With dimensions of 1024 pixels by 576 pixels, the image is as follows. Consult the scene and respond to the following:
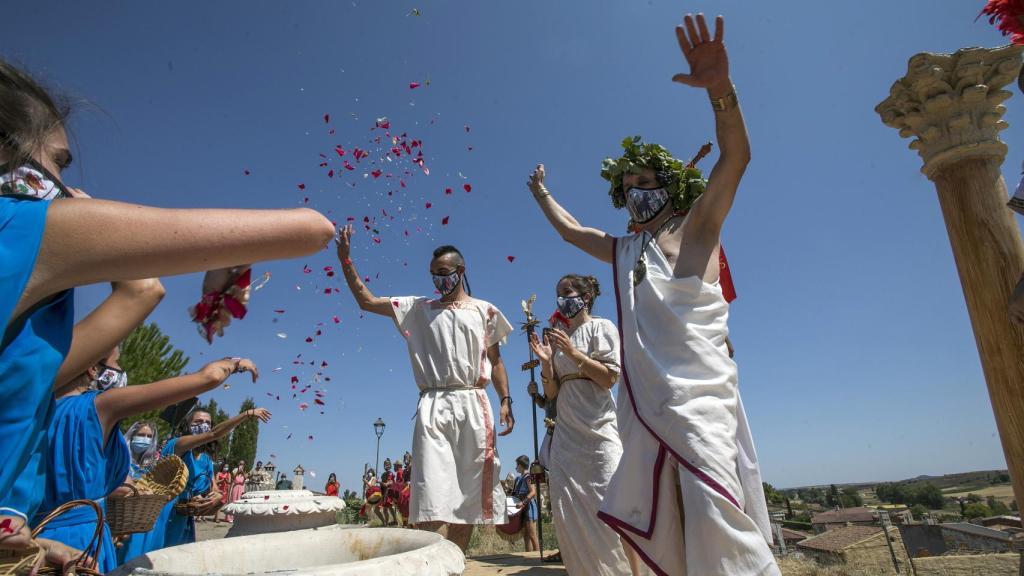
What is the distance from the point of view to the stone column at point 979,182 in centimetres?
392

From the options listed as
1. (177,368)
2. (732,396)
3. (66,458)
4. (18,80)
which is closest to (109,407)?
(66,458)

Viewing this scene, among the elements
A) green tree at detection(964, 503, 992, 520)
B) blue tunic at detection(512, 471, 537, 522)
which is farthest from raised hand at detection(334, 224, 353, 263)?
green tree at detection(964, 503, 992, 520)

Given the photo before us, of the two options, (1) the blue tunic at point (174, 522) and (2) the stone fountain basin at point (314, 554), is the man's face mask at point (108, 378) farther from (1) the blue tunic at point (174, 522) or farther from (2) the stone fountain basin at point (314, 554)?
(2) the stone fountain basin at point (314, 554)

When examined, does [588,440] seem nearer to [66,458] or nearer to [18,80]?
[66,458]

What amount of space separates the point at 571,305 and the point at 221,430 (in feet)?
10.7

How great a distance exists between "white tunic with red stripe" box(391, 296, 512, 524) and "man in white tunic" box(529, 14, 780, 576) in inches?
78.2

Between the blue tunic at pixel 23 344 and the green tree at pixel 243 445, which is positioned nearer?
the blue tunic at pixel 23 344

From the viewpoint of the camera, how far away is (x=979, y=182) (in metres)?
4.36

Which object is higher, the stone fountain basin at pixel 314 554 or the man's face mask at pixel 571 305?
the man's face mask at pixel 571 305

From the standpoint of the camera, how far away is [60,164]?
140cm

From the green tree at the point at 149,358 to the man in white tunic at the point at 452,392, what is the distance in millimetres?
28781

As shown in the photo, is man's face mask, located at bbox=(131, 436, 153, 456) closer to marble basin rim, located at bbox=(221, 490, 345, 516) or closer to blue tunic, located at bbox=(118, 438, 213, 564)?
blue tunic, located at bbox=(118, 438, 213, 564)

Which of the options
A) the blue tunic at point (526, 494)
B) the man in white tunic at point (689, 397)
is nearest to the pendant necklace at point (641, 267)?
the man in white tunic at point (689, 397)

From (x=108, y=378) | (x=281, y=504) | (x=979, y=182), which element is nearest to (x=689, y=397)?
(x=281, y=504)
